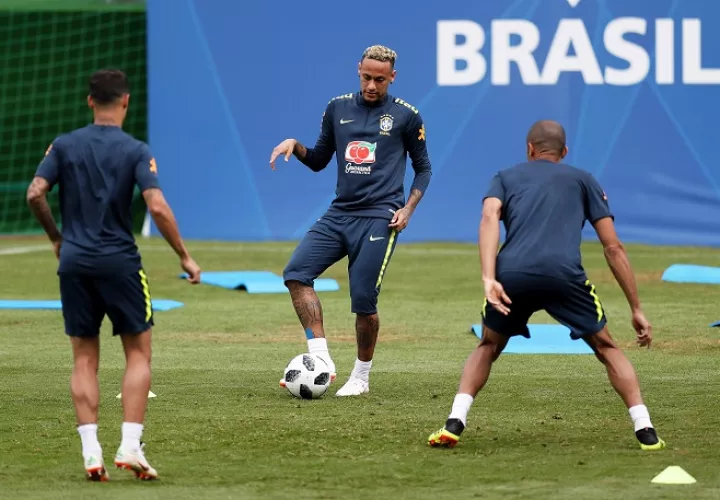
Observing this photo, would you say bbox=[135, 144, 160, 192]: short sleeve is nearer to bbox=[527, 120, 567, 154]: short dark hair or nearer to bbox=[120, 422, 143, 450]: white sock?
bbox=[120, 422, 143, 450]: white sock

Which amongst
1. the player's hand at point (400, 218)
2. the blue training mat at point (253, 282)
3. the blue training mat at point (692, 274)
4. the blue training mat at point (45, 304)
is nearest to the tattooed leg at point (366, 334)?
the player's hand at point (400, 218)

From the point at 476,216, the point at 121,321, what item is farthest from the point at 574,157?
the point at 121,321

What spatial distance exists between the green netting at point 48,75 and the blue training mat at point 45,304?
996cm

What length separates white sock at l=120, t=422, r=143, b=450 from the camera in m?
6.09

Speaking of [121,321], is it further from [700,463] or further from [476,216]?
[476,216]

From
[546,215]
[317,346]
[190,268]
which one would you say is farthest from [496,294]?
[317,346]

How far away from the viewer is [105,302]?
20.5 ft

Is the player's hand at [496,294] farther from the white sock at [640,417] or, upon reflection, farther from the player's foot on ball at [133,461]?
the player's foot on ball at [133,461]

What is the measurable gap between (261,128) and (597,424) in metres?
14.9

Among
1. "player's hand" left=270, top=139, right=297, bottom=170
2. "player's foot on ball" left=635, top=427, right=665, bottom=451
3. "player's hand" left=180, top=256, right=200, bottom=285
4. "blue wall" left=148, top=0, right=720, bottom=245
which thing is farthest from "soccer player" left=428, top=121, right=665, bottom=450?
"blue wall" left=148, top=0, right=720, bottom=245

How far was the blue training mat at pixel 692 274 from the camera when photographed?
1631 centimetres

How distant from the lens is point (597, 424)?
768 centimetres

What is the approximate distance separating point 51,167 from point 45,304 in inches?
329

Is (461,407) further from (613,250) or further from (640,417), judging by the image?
(613,250)
